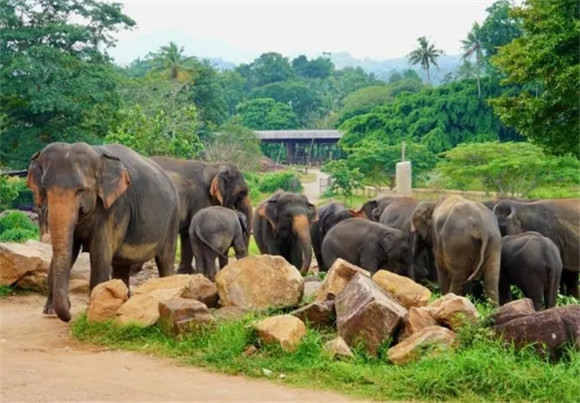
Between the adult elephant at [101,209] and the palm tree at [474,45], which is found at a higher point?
the palm tree at [474,45]

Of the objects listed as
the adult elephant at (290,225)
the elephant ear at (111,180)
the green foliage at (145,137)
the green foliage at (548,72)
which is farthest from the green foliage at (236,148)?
the elephant ear at (111,180)

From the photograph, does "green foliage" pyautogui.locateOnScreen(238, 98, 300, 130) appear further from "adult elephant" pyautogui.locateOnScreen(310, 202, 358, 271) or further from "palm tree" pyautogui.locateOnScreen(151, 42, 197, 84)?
"adult elephant" pyautogui.locateOnScreen(310, 202, 358, 271)

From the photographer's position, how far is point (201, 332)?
23.2 feet

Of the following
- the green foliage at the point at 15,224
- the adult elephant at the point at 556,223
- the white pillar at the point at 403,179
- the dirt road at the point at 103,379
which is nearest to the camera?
the dirt road at the point at 103,379

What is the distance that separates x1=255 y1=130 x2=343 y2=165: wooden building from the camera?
6375 cm

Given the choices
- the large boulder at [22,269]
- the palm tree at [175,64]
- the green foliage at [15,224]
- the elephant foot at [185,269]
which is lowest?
the green foliage at [15,224]

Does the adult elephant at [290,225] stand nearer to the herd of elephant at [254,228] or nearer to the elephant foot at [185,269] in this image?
the herd of elephant at [254,228]

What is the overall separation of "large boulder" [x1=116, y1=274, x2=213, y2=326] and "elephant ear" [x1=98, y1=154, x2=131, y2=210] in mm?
920

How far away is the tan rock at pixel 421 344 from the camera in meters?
6.21

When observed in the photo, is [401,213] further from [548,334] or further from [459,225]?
[548,334]

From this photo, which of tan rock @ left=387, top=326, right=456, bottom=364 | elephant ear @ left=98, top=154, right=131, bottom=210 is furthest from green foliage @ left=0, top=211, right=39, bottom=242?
tan rock @ left=387, top=326, right=456, bottom=364

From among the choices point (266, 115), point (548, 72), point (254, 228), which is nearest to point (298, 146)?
point (266, 115)

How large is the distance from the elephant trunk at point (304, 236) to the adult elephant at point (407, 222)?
4.45 feet

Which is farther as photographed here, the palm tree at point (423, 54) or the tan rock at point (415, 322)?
the palm tree at point (423, 54)
